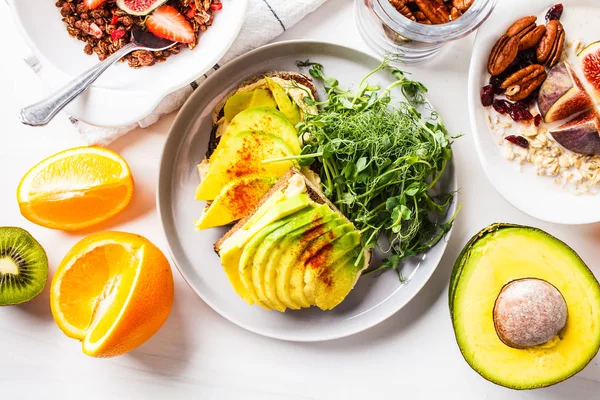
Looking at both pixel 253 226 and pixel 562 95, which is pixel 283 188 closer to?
pixel 253 226

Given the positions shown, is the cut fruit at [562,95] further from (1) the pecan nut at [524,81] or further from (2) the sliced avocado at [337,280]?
(2) the sliced avocado at [337,280]

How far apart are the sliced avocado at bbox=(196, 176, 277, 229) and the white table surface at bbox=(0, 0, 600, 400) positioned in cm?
25

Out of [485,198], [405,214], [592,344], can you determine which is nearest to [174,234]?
[405,214]

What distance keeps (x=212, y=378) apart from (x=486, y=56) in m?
1.27

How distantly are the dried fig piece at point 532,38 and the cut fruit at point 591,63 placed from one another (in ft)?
0.47

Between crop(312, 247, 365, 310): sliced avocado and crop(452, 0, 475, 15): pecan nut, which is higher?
crop(452, 0, 475, 15): pecan nut

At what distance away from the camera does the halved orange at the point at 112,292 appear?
5.07 ft

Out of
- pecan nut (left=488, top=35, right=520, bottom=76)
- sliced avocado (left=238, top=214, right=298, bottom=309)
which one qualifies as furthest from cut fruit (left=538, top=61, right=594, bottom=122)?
sliced avocado (left=238, top=214, right=298, bottom=309)

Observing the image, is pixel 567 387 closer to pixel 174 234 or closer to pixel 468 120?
pixel 468 120

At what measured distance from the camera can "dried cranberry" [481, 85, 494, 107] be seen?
5.54 feet

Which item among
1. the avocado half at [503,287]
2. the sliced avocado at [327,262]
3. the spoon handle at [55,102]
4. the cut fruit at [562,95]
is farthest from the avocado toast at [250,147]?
the cut fruit at [562,95]

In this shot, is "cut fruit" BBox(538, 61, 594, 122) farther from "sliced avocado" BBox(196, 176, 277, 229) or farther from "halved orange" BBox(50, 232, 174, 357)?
"halved orange" BBox(50, 232, 174, 357)

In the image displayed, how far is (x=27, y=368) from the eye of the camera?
1771 millimetres

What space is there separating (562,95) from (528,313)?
65cm
